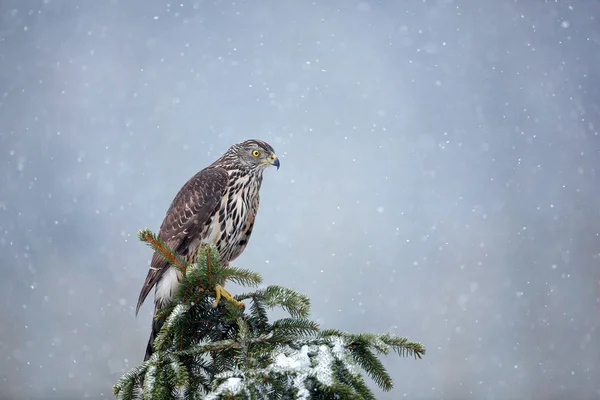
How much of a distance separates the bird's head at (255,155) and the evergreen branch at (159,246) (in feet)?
4.86

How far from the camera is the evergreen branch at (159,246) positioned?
1818 mm

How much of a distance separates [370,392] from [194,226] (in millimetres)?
1899

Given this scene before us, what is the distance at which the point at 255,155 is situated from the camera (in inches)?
133

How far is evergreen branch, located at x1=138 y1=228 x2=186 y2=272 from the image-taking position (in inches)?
71.6

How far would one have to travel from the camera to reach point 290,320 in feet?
5.75

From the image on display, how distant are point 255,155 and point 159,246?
1.57m

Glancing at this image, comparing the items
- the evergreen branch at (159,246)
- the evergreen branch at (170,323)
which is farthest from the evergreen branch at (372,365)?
the evergreen branch at (159,246)

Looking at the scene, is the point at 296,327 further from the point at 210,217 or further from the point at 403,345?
the point at 210,217

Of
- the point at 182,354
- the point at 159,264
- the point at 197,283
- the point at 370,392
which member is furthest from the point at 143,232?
the point at 159,264

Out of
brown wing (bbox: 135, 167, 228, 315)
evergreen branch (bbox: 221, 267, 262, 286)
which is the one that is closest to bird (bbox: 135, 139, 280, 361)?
brown wing (bbox: 135, 167, 228, 315)

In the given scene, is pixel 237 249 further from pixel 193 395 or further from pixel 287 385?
pixel 287 385

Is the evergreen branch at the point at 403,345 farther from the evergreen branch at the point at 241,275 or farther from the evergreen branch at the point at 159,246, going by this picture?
the evergreen branch at the point at 159,246

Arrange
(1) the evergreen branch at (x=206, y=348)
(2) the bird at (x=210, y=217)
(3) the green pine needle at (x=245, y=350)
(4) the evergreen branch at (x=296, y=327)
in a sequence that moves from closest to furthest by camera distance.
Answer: (3) the green pine needle at (x=245, y=350)
(1) the evergreen branch at (x=206, y=348)
(4) the evergreen branch at (x=296, y=327)
(2) the bird at (x=210, y=217)

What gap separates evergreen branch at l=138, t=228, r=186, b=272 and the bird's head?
148 centimetres
